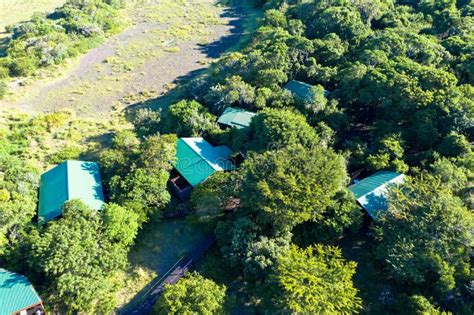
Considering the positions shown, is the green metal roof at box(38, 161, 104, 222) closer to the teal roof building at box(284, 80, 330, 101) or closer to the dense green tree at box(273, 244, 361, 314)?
the dense green tree at box(273, 244, 361, 314)

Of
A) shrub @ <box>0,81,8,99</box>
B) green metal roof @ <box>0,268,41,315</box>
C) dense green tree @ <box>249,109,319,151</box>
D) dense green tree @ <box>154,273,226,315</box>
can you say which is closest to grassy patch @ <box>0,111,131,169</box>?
shrub @ <box>0,81,8,99</box>

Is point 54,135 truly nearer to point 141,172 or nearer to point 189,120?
point 189,120

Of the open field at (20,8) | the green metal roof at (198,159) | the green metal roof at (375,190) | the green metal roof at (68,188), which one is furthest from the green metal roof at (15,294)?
the open field at (20,8)

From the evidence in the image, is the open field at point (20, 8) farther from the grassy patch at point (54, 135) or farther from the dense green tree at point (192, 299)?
the dense green tree at point (192, 299)

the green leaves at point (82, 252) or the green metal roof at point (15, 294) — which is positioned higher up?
the green leaves at point (82, 252)

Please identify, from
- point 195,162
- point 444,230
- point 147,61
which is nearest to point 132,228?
point 195,162
